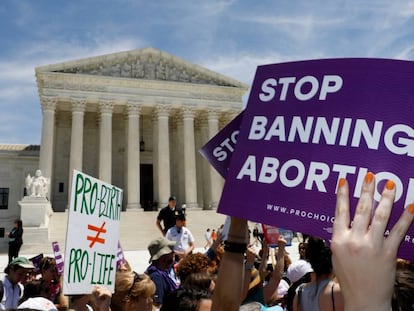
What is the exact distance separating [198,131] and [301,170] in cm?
4413

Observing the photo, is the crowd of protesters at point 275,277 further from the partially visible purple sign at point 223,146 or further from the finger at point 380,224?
the partially visible purple sign at point 223,146

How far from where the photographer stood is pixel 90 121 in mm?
44844

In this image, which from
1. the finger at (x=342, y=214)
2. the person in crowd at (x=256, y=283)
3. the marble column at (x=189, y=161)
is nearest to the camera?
the finger at (x=342, y=214)

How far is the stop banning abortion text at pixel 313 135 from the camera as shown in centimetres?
204

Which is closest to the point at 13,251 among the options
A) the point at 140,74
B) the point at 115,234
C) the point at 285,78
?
the point at 115,234

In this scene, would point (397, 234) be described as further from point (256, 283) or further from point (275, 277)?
point (275, 277)

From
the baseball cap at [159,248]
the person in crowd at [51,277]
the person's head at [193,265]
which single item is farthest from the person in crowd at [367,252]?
the person in crowd at [51,277]

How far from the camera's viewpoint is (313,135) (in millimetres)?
2357

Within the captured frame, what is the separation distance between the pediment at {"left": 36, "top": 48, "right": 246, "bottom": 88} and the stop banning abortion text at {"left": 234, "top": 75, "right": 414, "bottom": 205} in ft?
129

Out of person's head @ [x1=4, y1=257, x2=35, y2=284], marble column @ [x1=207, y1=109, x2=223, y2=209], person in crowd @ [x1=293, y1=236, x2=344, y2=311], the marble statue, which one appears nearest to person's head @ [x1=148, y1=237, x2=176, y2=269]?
person's head @ [x1=4, y1=257, x2=35, y2=284]

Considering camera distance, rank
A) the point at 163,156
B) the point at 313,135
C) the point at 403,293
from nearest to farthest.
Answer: the point at 403,293 < the point at 313,135 < the point at 163,156

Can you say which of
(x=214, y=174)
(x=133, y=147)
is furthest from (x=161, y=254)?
(x=214, y=174)

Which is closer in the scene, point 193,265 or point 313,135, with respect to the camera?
point 313,135

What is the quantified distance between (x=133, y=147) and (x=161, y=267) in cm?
3450
